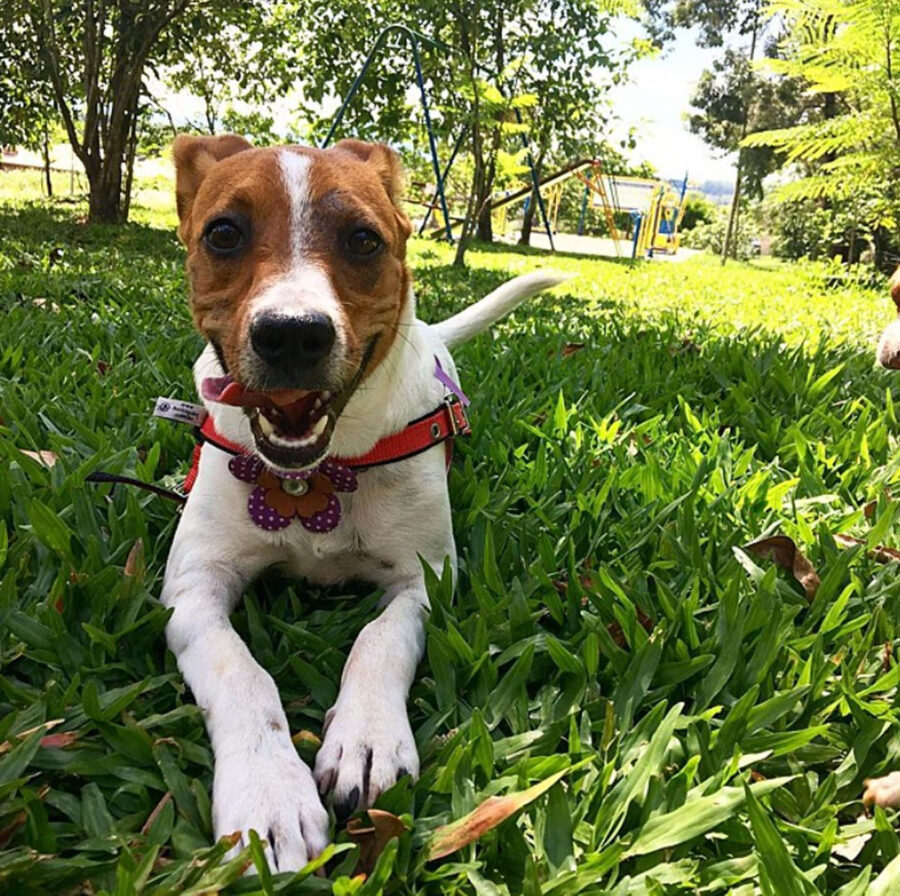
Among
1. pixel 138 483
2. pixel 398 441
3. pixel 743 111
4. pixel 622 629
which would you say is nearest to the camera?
pixel 622 629

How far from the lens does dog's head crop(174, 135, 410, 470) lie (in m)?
1.93

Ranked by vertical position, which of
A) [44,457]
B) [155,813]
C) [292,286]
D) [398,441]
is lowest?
[155,813]

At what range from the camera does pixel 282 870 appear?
4.47 ft

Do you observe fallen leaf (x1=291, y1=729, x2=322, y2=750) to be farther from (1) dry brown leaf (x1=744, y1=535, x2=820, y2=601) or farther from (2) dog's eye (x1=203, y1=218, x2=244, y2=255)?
(1) dry brown leaf (x1=744, y1=535, x2=820, y2=601)

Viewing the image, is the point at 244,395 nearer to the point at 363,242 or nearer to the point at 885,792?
the point at 363,242

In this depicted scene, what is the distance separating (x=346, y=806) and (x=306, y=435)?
903 mm

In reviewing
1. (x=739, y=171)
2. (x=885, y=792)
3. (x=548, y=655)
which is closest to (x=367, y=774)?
(x=548, y=655)

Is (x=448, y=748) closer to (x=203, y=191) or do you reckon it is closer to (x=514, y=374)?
(x=203, y=191)

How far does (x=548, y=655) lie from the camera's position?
6.47 feet

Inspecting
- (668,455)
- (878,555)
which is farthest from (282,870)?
(668,455)

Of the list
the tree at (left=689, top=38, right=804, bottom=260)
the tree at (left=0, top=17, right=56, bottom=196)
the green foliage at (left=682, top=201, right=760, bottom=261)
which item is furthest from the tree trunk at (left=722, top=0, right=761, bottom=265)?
the tree at (left=0, top=17, right=56, bottom=196)

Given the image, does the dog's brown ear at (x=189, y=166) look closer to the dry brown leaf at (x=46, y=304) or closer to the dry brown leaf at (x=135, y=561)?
the dry brown leaf at (x=135, y=561)

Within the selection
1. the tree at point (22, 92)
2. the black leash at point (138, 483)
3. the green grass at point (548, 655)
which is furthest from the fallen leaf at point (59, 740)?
the tree at point (22, 92)

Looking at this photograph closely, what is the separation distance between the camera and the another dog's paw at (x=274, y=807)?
1397mm
